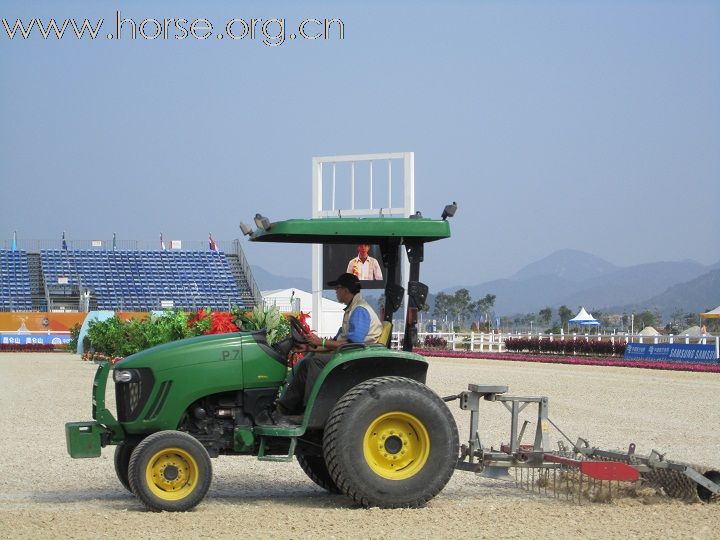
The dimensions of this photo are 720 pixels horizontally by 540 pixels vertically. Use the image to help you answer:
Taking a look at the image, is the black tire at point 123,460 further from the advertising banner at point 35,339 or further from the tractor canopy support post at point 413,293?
the advertising banner at point 35,339

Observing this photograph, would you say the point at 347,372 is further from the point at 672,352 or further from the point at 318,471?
the point at 672,352

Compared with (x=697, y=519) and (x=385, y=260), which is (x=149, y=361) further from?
(x=697, y=519)

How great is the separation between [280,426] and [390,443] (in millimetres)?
830

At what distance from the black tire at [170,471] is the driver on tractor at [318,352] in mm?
603

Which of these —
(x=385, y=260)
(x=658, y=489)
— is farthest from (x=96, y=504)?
(x=658, y=489)

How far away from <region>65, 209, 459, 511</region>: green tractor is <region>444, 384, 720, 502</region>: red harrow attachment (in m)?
0.48

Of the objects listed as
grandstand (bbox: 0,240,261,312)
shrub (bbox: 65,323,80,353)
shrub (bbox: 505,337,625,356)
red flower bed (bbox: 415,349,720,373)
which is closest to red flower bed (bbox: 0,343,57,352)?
shrub (bbox: 65,323,80,353)

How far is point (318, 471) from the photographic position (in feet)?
30.2

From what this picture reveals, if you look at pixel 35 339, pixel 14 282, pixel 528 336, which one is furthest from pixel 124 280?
pixel 528 336

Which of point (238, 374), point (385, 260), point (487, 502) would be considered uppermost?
point (385, 260)

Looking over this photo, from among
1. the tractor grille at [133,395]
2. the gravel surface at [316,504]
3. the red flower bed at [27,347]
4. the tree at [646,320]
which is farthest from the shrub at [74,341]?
the tree at [646,320]

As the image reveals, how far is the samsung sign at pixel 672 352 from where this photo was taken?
107 feet

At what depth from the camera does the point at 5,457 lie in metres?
11.6

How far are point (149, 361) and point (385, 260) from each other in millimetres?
2105
